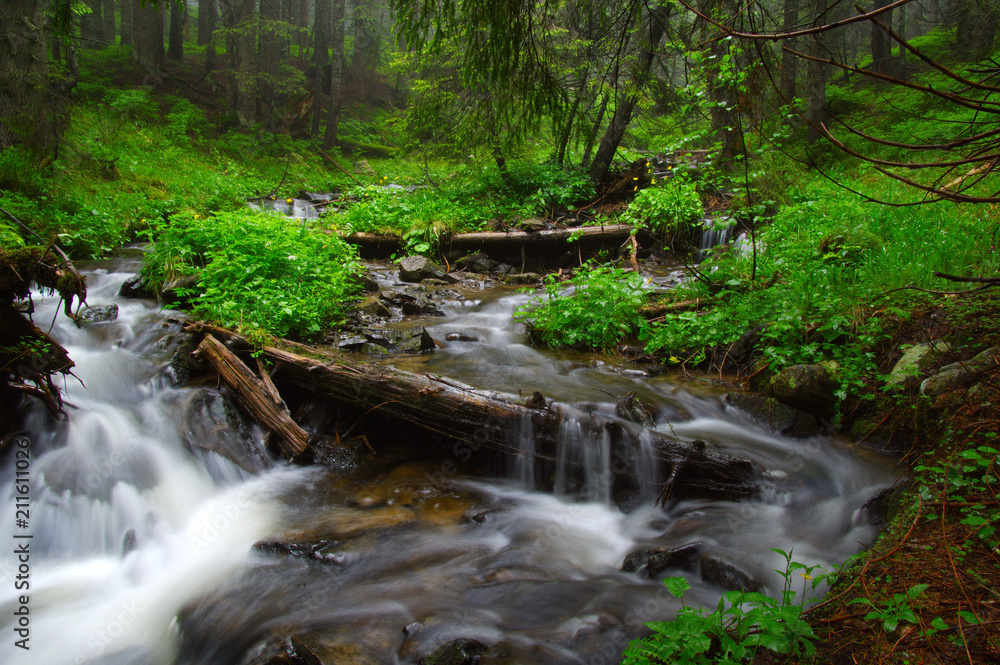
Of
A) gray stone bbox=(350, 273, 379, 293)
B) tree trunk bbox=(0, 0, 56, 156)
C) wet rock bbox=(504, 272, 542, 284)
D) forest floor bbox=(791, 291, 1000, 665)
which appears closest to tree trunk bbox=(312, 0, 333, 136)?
tree trunk bbox=(0, 0, 56, 156)

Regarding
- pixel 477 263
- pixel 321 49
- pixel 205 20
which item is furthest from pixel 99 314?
pixel 205 20

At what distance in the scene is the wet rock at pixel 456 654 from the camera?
263 cm

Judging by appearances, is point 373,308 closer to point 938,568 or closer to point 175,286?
point 175,286

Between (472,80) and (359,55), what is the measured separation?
27788mm

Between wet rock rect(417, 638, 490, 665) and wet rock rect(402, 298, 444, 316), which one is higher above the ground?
wet rock rect(402, 298, 444, 316)

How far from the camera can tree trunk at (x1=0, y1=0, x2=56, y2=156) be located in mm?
8977

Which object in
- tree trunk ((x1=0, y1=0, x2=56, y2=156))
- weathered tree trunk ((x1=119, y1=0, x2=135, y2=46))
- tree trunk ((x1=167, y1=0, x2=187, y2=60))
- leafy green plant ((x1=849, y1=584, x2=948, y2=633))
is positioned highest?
weathered tree trunk ((x1=119, y1=0, x2=135, y2=46))

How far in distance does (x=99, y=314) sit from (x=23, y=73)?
249 inches

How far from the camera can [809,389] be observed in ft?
15.5

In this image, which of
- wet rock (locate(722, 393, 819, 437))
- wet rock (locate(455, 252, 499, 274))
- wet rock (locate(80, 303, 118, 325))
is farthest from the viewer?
wet rock (locate(455, 252, 499, 274))

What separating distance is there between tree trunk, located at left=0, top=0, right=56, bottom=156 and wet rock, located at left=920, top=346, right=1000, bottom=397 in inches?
525

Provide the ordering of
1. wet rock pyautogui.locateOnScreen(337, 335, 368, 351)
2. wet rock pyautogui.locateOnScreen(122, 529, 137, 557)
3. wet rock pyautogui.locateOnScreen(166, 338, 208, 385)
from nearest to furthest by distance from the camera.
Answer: wet rock pyautogui.locateOnScreen(122, 529, 137, 557) < wet rock pyautogui.locateOnScreen(166, 338, 208, 385) < wet rock pyautogui.locateOnScreen(337, 335, 368, 351)

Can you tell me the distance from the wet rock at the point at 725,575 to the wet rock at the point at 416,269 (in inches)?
292

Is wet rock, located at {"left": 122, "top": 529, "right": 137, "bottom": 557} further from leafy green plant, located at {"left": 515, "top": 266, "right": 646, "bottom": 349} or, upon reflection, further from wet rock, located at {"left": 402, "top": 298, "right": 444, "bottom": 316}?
wet rock, located at {"left": 402, "top": 298, "right": 444, "bottom": 316}
